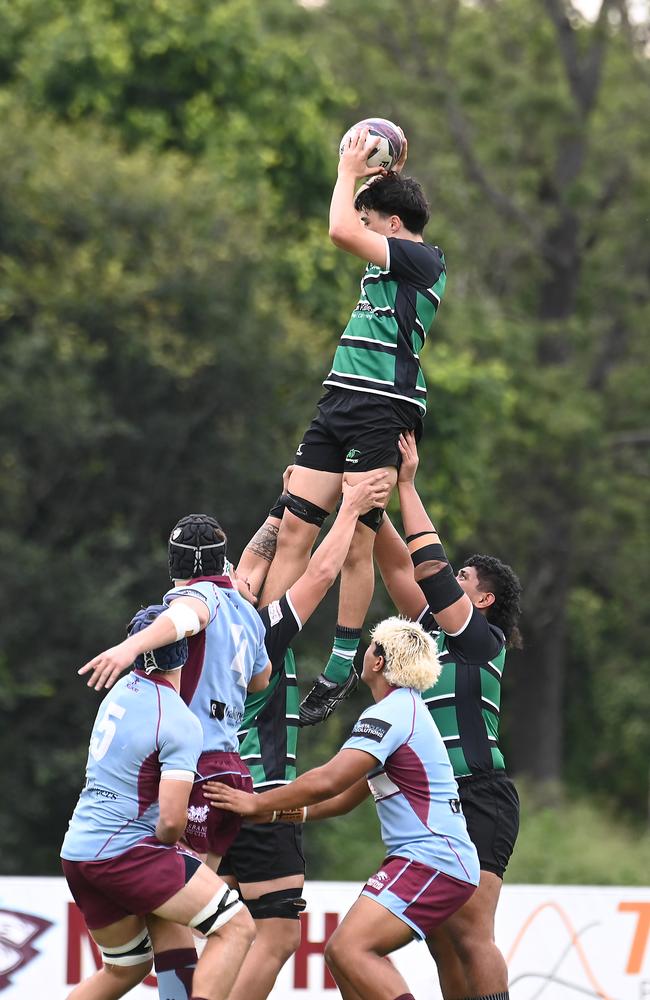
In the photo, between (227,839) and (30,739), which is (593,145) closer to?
(30,739)

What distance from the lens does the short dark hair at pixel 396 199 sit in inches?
273

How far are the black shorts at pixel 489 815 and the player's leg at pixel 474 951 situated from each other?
0.10m

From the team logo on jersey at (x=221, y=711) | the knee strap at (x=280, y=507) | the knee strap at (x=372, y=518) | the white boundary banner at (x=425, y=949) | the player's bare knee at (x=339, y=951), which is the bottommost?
the white boundary banner at (x=425, y=949)

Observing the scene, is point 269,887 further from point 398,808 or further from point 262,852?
point 398,808

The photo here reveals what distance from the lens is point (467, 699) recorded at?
7.45 m

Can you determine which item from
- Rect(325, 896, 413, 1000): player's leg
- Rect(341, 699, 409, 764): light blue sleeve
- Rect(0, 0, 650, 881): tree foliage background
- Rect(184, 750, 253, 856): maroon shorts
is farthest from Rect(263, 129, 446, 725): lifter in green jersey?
Rect(0, 0, 650, 881): tree foliage background

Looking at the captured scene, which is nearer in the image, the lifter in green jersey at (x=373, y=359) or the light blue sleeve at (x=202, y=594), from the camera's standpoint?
the light blue sleeve at (x=202, y=594)

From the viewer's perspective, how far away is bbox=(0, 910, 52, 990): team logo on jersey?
9.60 m

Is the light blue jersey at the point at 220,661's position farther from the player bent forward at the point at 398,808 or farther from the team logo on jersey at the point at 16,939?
the team logo on jersey at the point at 16,939

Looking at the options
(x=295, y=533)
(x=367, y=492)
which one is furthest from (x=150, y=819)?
(x=367, y=492)

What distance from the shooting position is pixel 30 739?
1814 cm

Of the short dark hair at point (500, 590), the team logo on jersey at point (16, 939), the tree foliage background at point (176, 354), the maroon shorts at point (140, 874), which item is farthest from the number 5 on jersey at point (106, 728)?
the tree foliage background at point (176, 354)

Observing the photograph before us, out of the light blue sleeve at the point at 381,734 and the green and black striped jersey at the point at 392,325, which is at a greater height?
the green and black striped jersey at the point at 392,325

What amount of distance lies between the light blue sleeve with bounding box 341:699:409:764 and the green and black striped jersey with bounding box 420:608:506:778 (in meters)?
0.73
